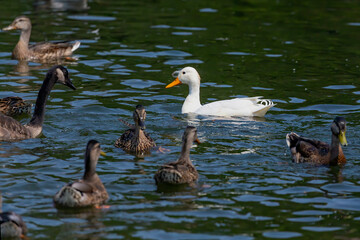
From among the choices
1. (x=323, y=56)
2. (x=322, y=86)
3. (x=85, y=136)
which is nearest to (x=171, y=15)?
(x=323, y=56)

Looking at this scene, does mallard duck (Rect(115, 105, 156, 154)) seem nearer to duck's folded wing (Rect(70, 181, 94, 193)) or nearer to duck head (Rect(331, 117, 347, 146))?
duck's folded wing (Rect(70, 181, 94, 193))

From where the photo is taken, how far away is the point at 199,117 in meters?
15.7

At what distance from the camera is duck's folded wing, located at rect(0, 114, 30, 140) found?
13.3m

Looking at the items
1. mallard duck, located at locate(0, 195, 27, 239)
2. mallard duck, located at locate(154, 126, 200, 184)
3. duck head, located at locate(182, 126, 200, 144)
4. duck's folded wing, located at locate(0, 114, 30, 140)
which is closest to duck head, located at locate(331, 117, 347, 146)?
duck head, located at locate(182, 126, 200, 144)

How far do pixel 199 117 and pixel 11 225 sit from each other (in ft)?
25.6

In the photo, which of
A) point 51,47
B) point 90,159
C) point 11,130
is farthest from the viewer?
point 51,47

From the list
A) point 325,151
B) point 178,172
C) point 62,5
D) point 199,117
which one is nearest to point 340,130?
point 325,151

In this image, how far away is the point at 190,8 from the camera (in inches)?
1057

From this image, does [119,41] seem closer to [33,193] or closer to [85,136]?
[85,136]

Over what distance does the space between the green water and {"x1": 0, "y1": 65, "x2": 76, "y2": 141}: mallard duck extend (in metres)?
0.30

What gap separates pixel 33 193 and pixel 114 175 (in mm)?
1487

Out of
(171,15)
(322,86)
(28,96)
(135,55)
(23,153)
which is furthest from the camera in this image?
(171,15)

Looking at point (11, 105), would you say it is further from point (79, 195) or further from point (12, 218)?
point (12, 218)

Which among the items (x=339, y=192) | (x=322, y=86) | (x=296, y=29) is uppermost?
(x=296, y=29)
